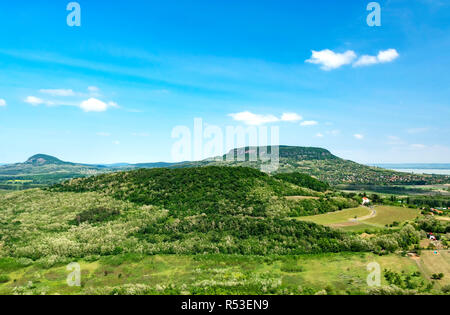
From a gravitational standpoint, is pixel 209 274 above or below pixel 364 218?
below

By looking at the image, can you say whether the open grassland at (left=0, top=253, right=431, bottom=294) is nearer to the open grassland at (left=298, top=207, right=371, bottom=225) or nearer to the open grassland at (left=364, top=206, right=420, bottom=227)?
the open grassland at (left=298, top=207, right=371, bottom=225)

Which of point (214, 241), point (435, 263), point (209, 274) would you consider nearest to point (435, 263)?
point (435, 263)

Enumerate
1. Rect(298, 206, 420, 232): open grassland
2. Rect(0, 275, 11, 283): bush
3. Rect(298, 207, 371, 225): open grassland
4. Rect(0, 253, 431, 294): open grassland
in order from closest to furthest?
Rect(0, 253, 431, 294): open grassland, Rect(0, 275, 11, 283): bush, Rect(298, 206, 420, 232): open grassland, Rect(298, 207, 371, 225): open grassland

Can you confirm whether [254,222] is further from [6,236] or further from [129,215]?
[6,236]

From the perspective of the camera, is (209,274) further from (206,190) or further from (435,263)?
(206,190)

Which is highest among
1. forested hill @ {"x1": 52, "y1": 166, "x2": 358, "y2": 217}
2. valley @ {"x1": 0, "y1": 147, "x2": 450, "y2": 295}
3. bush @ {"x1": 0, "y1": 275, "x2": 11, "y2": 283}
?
forested hill @ {"x1": 52, "y1": 166, "x2": 358, "y2": 217}

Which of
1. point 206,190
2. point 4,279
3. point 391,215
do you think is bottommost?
point 4,279

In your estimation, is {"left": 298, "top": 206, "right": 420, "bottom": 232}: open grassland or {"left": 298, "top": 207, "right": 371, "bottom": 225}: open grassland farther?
{"left": 298, "top": 207, "right": 371, "bottom": 225}: open grassland

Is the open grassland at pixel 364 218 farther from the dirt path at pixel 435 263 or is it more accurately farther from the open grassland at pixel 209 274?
the open grassland at pixel 209 274

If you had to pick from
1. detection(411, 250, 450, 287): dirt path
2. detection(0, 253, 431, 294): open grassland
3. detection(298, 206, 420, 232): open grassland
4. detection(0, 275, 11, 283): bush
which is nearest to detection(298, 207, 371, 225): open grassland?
detection(298, 206, 420, 232): open grassland
